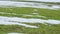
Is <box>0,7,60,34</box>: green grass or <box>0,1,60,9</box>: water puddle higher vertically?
<box>0,1,60,9</box>: water puddle

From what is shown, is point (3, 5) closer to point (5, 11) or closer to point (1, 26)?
point (5, 11)

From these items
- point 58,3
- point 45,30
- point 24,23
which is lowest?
point 45,30

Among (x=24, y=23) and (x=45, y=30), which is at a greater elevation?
(x=24, y=23)

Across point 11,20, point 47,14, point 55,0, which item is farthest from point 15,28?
point 55,0

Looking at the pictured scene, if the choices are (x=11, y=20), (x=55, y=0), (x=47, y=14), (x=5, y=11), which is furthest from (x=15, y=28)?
(x=55, y=0)

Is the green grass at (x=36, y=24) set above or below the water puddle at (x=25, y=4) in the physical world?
below

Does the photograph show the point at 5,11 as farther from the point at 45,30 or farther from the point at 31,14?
the point at 45,30

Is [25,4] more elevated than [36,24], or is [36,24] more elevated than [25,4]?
[25,4]

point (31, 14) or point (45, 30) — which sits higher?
point (31, 14)

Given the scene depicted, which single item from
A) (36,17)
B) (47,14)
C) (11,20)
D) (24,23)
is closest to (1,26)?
(11,20)
